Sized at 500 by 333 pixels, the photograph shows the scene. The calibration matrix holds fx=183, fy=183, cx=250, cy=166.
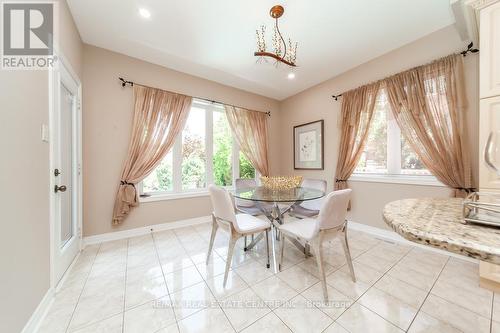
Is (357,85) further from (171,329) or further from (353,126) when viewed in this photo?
(171,329)

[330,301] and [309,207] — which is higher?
[309,207]

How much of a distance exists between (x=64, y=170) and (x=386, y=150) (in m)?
4.06

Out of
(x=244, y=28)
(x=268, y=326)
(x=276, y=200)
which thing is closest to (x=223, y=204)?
(x=276, y=200)

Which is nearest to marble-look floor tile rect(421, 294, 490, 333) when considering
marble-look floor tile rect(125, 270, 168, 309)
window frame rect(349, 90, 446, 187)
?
window frame rect(349, 90, 446, 187)

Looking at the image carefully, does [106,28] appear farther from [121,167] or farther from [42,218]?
[42,218]

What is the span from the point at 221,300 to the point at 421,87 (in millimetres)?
3154

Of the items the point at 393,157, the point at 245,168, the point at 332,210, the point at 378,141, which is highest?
the point at 378,141

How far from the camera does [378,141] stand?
273 centimetres

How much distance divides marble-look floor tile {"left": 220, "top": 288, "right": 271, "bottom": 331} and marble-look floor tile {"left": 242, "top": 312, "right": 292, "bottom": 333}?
0.03 m

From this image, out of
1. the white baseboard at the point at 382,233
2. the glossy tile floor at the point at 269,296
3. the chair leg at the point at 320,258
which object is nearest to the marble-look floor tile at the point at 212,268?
the glossy tile floor at the point at 269,296

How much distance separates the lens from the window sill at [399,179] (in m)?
2.23

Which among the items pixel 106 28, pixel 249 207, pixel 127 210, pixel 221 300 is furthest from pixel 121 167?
pixel 221 300

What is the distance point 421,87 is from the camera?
2213mm

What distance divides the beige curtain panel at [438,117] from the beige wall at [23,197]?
3591 mm
